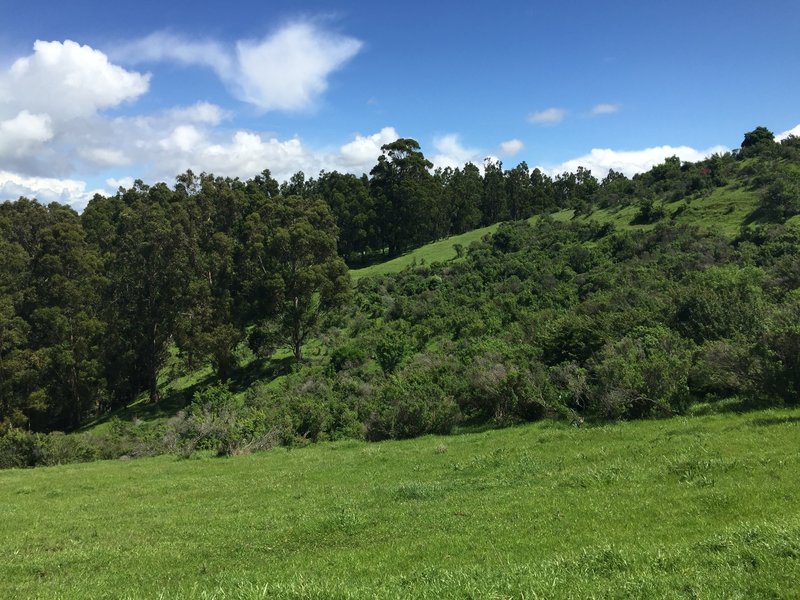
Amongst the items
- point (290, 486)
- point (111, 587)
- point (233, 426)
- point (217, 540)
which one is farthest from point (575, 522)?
point (233, 426)

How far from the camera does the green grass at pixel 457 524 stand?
6.24 m

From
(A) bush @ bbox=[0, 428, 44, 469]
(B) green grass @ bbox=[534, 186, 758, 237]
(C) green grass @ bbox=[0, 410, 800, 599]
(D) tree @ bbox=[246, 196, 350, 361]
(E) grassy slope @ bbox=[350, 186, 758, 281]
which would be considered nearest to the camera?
(C) green grass @ bbox=[0, 410, 800, 599]

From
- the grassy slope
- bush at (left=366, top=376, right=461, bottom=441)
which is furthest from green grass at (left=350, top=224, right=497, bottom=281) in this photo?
bush at (left=366, top=376, right=461, bottom=441)

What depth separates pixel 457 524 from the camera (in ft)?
32.4

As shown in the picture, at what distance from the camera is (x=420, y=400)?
2386cm

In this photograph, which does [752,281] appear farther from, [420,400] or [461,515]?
[461,515]

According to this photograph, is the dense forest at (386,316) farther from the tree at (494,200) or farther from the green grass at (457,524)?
the tree at (494,200)

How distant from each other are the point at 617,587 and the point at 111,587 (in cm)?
766

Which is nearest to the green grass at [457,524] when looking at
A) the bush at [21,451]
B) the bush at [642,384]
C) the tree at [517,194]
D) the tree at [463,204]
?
the bush at [642,384]

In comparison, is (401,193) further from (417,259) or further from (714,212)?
(714,212)

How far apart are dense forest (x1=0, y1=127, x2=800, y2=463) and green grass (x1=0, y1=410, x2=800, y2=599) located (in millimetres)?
4569

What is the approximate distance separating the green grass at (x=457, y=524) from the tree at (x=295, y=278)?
25.3 meters

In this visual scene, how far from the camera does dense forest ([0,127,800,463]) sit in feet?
73.6

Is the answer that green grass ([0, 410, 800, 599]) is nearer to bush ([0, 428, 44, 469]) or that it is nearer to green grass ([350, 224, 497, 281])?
bush ([0, 428, 44, 469])
